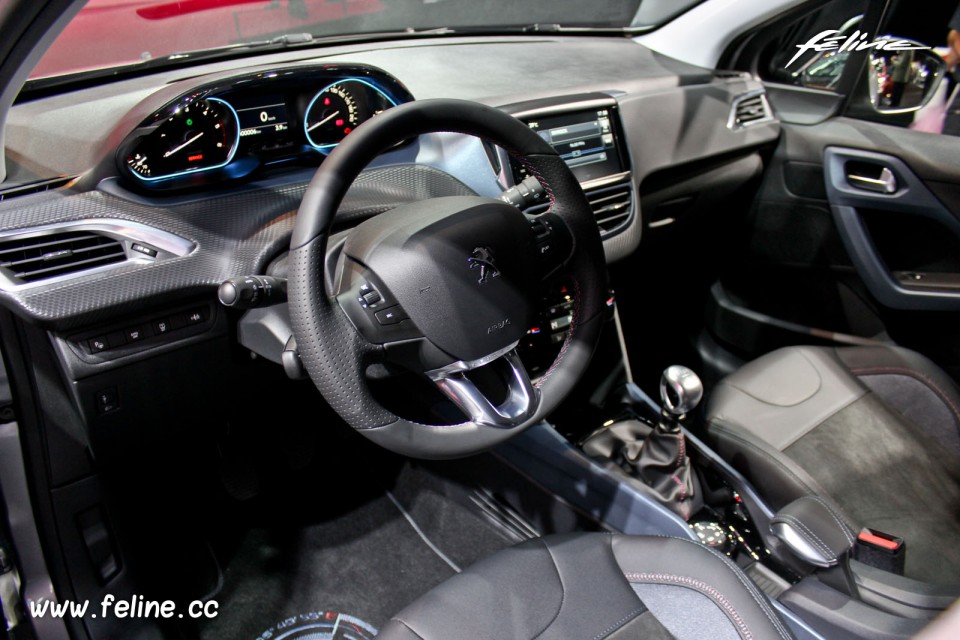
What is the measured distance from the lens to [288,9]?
2.15 metres

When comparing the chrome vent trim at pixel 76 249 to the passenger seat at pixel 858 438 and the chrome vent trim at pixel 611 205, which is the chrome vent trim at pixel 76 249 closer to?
the chrome vent trim at pixel 611 205

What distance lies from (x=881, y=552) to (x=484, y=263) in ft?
3.09

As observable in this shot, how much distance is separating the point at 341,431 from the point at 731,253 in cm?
143

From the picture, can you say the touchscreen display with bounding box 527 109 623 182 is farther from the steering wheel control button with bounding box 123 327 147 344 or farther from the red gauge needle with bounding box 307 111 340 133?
the steering wheel control button with bounding box 123 327 147 344

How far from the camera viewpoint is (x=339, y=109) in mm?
1473

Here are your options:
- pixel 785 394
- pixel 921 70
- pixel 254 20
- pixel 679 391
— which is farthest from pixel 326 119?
pixel 921 70

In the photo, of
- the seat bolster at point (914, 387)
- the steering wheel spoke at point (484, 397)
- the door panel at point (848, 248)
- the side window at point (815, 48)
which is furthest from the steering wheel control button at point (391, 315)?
the side window at point (815, 48)

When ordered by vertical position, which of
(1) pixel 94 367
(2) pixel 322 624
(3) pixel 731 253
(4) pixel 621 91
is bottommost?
(2) pixel 322 624

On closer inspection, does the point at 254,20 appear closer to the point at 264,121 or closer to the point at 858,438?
the point at 264,121

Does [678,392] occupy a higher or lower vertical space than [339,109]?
lower

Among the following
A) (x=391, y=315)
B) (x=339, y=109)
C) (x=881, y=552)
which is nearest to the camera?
(x=391, y=315)

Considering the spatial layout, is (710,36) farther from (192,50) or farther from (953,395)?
(192,50)

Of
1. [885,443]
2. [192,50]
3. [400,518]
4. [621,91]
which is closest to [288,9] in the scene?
[192,50]

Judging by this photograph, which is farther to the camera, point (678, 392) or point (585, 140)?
point (585, 140)
